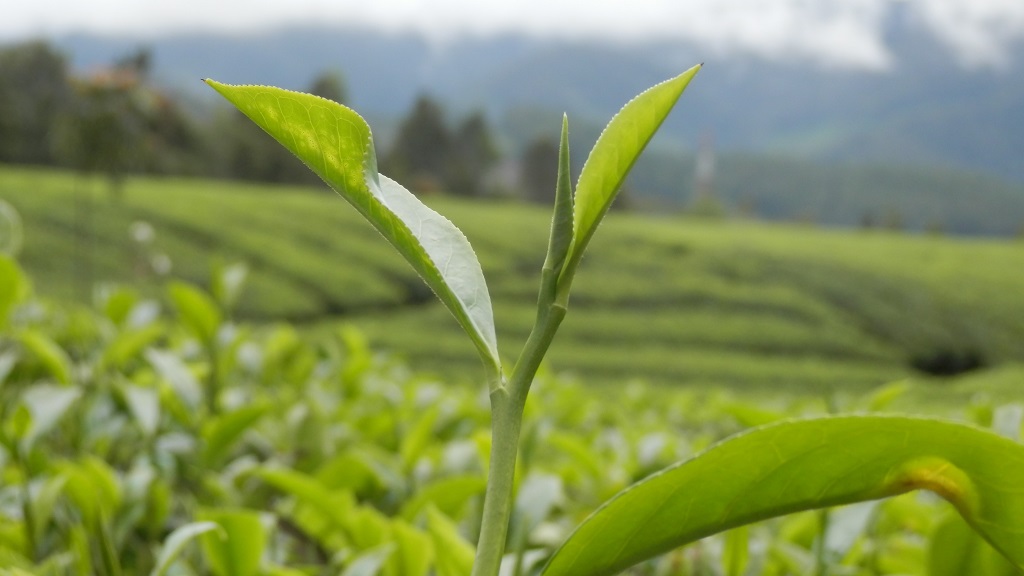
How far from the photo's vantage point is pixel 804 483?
0.36 m

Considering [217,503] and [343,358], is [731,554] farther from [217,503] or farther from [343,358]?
[343,358]

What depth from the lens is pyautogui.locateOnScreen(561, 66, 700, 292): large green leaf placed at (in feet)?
1.15

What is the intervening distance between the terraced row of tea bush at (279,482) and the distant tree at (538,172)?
1294 inches

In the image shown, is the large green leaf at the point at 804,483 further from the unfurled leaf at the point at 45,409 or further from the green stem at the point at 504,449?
the unfurled leaf at the point at 45,409

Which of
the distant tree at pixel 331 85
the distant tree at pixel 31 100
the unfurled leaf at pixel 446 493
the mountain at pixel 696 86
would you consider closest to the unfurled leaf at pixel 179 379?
the unfurled leaf at pixel 446 493

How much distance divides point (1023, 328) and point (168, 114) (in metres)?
20.4

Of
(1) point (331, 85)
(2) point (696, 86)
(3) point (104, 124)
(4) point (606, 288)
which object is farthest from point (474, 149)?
(2) point (696, 86)

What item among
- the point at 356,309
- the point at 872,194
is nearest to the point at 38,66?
the point at 356,309

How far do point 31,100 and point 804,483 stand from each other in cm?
2891

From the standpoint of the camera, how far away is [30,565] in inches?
26.0

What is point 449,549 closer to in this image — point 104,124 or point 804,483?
point 804,483

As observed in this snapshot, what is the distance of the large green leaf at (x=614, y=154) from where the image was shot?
1.15 ft

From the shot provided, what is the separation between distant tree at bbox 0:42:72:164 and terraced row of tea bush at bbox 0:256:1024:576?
2256cm

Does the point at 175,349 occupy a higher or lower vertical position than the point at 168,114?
higher
